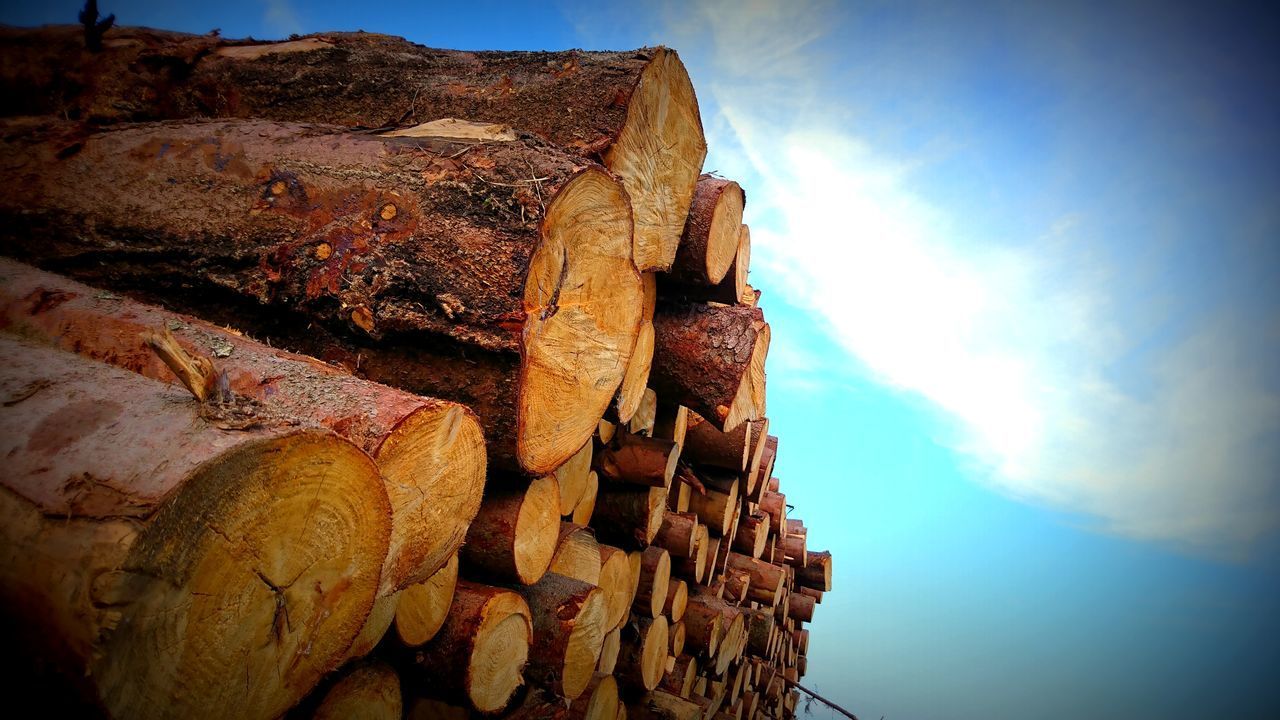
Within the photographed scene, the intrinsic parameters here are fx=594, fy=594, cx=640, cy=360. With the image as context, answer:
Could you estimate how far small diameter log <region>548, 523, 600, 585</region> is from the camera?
2326mm

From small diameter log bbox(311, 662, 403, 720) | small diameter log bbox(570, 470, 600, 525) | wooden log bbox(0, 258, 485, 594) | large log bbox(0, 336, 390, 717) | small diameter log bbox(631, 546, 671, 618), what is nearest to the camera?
large log bbox(0, 336, 390, 717)

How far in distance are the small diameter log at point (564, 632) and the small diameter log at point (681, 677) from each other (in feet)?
4.71

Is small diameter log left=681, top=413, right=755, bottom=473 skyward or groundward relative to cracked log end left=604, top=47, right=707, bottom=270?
groundward

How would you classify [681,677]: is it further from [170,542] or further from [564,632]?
[170,542]

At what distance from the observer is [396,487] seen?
1225mm

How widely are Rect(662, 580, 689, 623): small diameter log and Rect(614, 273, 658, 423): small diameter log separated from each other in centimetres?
144

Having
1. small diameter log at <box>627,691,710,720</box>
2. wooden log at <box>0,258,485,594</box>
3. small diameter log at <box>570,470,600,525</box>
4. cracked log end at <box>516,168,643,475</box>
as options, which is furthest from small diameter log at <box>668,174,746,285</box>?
small diameter log at <box>627,691,710,720</box>

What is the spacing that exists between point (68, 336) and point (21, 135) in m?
1.24

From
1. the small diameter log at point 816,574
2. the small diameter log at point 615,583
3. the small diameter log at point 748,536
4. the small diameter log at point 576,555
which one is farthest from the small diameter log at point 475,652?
the small diameter log at point 816,574

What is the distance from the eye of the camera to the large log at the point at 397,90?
208 centimetres

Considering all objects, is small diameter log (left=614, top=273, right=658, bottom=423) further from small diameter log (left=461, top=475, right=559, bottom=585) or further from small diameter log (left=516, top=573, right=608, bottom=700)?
small diameter log (left=516, top=573, right=608, bottom=700)

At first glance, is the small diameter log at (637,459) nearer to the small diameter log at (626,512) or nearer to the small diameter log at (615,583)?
the small diameter log at (626,512)

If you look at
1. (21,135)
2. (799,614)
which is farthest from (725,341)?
(799,614)

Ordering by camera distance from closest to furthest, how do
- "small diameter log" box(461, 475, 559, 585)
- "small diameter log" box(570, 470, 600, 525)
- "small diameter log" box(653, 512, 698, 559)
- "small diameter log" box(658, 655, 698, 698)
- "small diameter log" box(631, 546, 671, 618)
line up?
"small diameter log" box(461, 475, 559, 585)
"small diameter log" box(570, 470, 600, 525)
"small diameter log" box(631, 546, 671, 618)
"small diameter log" box(653, 512, 698, 559)
"small diameter log" box(658, 655, 698, 698)
